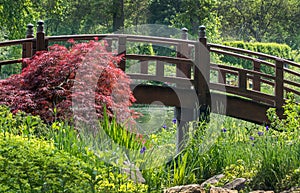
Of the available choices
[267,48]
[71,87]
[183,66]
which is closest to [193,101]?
[183,66]

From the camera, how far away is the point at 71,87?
8.02 m

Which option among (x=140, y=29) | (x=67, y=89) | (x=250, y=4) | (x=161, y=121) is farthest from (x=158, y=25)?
(x=67, y=89)

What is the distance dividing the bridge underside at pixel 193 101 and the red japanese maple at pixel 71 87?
7.42 feet

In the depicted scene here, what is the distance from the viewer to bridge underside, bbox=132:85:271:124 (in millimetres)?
10703

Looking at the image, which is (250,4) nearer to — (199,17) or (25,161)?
(199,17)

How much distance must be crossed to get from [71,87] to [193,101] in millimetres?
3163

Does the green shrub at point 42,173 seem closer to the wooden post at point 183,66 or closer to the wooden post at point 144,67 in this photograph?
the wooden post at point 183,66

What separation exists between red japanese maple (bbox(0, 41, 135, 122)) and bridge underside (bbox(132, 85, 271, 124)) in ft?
7.42

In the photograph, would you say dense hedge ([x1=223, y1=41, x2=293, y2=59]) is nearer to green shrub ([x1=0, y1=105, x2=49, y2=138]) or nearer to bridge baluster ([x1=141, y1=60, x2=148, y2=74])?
bridge baluster ([x1=141, y1=60, x2=148, y2=74])

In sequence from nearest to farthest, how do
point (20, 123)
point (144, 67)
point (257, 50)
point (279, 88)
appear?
1. point (20, 123)
2. point (279, 88)
3. point (144, 67)
4. point (257, 50)

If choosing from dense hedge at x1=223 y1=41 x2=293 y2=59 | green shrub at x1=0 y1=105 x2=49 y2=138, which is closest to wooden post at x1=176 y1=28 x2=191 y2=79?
green shrub at x1=0 y1=105 x2=49 y2=138

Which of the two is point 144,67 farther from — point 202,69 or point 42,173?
point 42,173

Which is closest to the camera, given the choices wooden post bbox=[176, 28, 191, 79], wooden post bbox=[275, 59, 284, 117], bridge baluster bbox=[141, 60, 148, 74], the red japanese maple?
the red japanese maple

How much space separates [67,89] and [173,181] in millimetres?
2135
